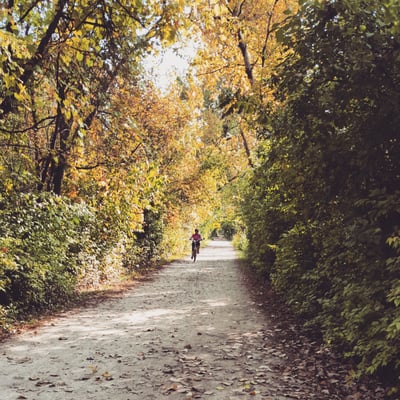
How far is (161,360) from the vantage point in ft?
20.2

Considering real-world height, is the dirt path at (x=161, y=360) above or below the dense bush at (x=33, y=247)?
below

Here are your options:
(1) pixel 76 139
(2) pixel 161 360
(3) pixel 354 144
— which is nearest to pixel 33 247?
(1) pixel 76 139

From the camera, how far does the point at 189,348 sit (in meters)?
6.77

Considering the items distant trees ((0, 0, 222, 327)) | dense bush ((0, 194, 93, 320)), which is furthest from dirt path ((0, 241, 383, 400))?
distant trees ((0, 0, 222, 327))

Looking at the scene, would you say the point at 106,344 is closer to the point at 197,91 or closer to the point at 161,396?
the point at 161,396

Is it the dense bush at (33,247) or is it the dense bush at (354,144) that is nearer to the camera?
the dense bush at (354,144)

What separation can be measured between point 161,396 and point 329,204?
3276 mm

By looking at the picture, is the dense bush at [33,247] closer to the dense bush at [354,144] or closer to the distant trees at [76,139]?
the distant trees at [76,139]

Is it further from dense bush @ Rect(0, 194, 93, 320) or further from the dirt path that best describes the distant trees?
the dirt path

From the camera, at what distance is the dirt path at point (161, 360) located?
4.93 m

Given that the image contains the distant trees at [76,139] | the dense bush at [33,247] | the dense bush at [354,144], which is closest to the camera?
the dense bush at [354,144]

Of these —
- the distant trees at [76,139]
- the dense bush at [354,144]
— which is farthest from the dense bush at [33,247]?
the dense bush at [354,144]

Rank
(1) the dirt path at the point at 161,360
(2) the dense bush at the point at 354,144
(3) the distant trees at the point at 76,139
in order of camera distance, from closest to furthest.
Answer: (2) the dense bush at the point at 354,144 → (1) the dirt path at the point at 161,360 → (3) the distant trees at the point at 76,139

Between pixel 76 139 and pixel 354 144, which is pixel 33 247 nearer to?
pixel 76 139
